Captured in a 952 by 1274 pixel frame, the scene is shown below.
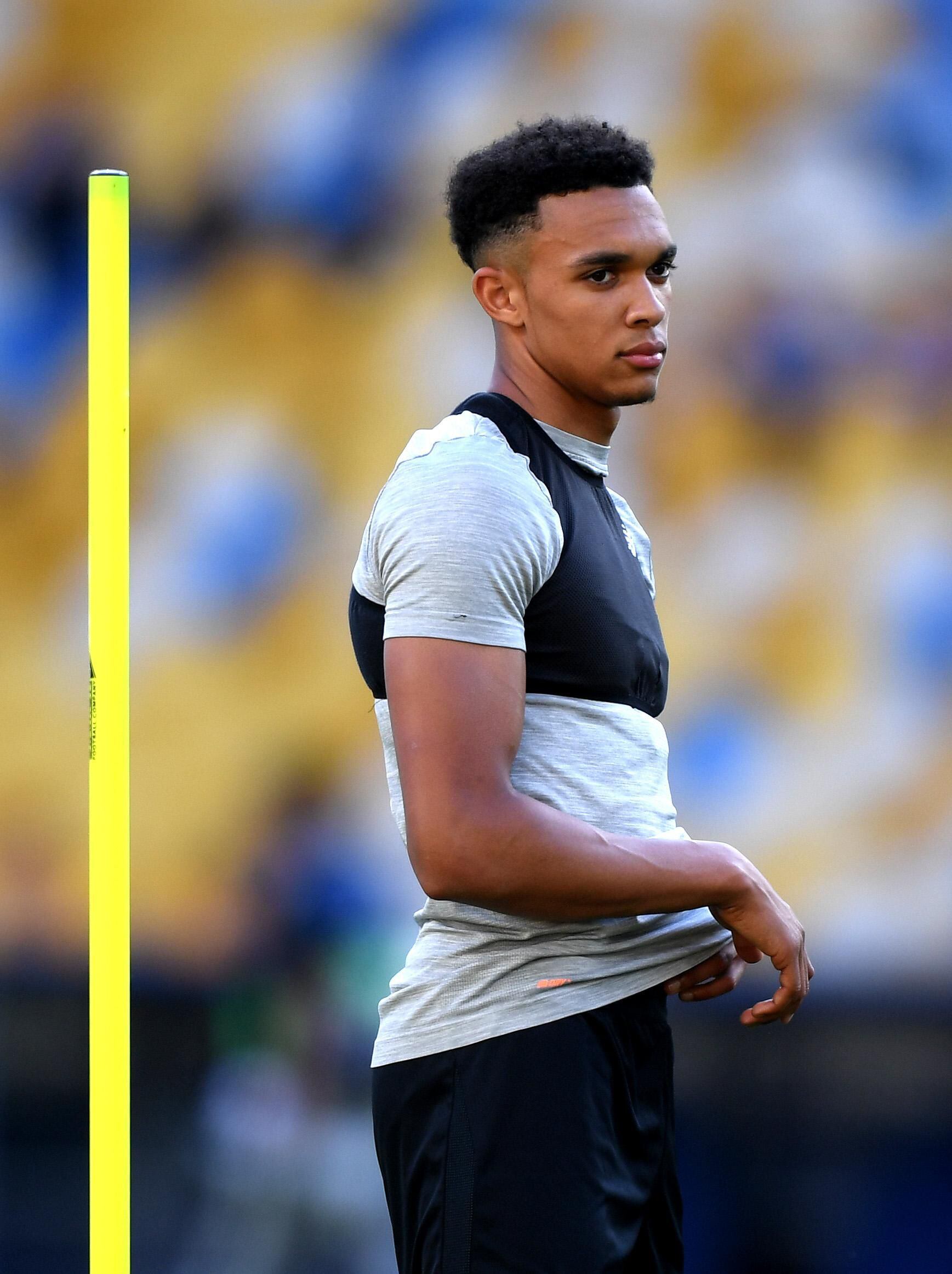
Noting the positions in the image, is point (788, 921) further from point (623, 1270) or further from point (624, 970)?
point (623, 1270)

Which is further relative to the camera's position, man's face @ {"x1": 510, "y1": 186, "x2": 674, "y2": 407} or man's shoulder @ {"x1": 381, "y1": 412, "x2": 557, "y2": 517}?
man's face @ {"x1": 510, "y1": 186, "x2": 674, "y2": 407}

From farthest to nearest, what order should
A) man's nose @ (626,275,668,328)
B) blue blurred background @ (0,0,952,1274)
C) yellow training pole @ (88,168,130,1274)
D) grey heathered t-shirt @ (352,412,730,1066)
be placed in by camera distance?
→ blue blurred background @ (0,0,952,1274)
man's nose @ (626,275,668,328)
grey heathered t-shirt @ (352,412,730,1066)
yellow training pole @ (88,168,130,1274)

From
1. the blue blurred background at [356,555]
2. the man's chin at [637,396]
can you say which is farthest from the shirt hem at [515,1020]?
the blue blurred background at [356,555]

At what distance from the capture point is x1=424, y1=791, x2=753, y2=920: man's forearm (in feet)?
4.18

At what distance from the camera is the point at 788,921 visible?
1.38m

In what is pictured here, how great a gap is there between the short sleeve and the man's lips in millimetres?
185

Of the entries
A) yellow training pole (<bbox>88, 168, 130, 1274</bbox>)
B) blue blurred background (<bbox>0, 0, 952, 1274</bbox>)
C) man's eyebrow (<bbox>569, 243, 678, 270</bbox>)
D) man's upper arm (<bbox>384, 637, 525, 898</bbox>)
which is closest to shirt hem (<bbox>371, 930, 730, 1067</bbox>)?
man's upper arm (<bbox>384, 637, 525, 898</bbox>)

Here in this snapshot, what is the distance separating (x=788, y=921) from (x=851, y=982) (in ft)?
4.74

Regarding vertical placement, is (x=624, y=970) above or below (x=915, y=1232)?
above

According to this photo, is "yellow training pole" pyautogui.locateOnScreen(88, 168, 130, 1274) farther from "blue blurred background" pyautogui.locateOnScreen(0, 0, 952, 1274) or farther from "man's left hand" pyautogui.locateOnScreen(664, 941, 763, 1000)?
"blue blurred background" pyautogui.locateOnScreen(0, 0, 952, 1274)

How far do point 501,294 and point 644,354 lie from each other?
0.52 feet

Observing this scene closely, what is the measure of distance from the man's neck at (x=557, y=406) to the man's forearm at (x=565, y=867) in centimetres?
40

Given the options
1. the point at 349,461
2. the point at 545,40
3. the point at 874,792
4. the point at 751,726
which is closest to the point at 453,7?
the point at 545,40

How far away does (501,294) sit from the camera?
1.54 meters
